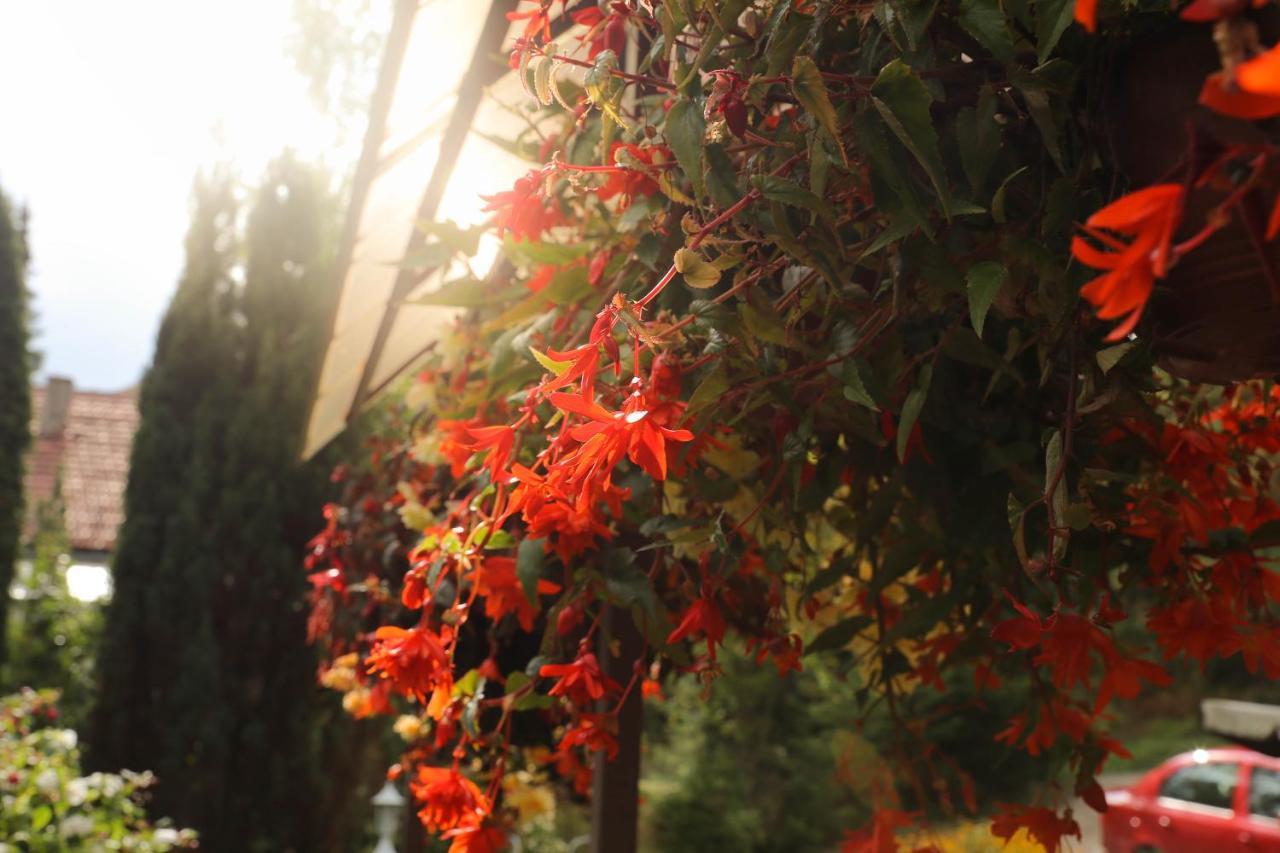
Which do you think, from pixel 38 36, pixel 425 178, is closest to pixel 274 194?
pixel 425 178

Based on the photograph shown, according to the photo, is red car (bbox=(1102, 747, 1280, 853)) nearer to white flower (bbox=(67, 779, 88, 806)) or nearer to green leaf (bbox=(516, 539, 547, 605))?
white flower (bbox=(67, 779, 88, 806))

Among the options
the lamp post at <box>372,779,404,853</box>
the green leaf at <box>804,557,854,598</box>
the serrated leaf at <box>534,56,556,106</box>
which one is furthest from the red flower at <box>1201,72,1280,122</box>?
the lamp post at <box>372,779,404,853</box>

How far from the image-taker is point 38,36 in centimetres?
1181

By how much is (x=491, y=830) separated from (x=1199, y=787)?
547cm

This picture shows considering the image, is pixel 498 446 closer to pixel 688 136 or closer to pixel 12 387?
pixel 688 136

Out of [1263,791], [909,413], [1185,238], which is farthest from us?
[1263,791]

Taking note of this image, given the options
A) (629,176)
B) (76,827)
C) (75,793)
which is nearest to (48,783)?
(75,793)

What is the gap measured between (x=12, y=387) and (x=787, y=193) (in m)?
7.18

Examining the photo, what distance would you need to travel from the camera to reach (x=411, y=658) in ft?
2.41

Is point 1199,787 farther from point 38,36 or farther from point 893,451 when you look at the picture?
point 38,36

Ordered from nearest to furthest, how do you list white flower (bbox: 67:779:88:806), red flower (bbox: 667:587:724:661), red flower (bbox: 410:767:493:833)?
red flower (bbox: 667:587:724:661) < red flower (bbox: 410:767:493:833) < white flower (bbox: 67:779:88:806)

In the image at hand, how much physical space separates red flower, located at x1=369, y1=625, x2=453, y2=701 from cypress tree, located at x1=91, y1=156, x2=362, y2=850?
368 cm

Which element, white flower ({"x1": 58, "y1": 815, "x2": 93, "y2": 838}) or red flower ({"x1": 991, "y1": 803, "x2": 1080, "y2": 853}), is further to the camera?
white flower ({"x1": 58, "y1": 815, "x2": 93, "y2": 838})

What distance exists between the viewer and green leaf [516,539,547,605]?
2.46ft
